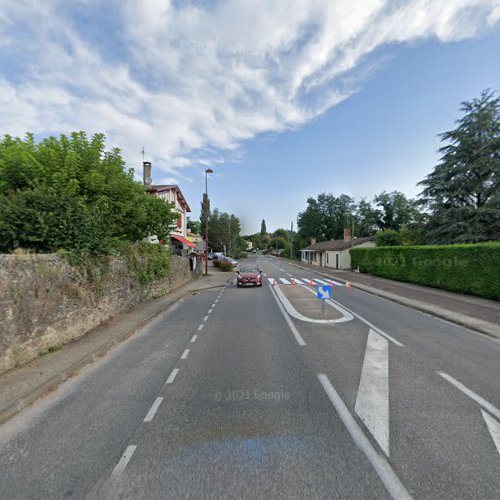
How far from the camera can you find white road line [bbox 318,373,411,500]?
2500 millimetres

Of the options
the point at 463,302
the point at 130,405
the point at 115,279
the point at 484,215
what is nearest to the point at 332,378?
the point at 130,405

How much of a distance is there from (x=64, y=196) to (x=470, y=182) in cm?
2782

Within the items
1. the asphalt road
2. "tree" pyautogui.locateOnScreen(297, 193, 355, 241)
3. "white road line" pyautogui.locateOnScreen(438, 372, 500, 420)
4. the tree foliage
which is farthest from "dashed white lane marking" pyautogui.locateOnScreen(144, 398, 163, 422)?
"tree" pyautogui.locateOnScreen(297, 193, 355, 241)

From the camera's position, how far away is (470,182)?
2209 cm

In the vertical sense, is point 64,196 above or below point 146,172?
below

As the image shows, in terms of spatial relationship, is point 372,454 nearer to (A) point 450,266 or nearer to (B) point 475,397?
(B) point 475,397

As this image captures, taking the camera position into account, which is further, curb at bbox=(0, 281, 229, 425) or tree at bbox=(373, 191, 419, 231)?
tree at bbox=(373, 191, 419, 231)

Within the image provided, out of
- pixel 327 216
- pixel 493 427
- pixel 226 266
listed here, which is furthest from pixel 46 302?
pixel 327 216

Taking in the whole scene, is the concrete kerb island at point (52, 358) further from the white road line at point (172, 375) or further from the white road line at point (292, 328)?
the white road line at point (292, 328)

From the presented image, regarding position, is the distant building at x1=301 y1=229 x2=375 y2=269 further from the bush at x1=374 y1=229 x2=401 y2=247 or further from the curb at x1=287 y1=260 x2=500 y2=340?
the curb at x1=287 y1=260 x2=500 y2=340

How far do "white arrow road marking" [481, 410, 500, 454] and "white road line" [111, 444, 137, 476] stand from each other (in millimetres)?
4087

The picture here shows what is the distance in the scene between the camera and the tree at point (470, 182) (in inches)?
812

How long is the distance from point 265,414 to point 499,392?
12.4 feet

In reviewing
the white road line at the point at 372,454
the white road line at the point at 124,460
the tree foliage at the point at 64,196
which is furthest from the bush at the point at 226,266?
the white road line at the point at 124,460
